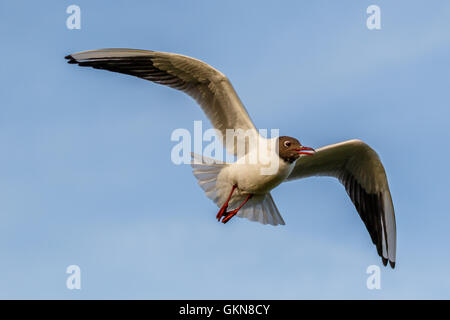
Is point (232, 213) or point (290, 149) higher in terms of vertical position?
point (290, 149)

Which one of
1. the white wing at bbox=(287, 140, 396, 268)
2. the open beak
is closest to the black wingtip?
the open beak

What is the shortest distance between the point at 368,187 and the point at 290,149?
1850 mm

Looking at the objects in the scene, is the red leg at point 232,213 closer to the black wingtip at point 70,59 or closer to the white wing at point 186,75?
the white wing at point 186,75

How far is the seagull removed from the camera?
23.8ft

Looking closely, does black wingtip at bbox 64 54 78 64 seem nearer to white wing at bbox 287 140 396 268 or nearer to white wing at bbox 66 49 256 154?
white wing at bbox 66 49 256 154

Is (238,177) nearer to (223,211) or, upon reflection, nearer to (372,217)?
(223,211)

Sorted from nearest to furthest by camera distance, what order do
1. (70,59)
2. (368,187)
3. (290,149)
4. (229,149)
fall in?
(290,149), (70,59), (229,149), (368,187)

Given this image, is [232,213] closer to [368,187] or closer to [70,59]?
[368,187]

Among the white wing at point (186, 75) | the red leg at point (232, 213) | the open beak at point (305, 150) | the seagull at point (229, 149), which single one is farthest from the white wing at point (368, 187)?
the white wing at point (186, 75)

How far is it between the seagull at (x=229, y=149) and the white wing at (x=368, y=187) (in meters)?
0.03

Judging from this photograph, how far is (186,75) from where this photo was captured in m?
7.47

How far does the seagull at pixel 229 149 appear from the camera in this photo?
7.25 m

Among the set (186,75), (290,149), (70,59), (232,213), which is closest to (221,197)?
(232,213)

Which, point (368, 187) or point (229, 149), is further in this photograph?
point (368, 187)
